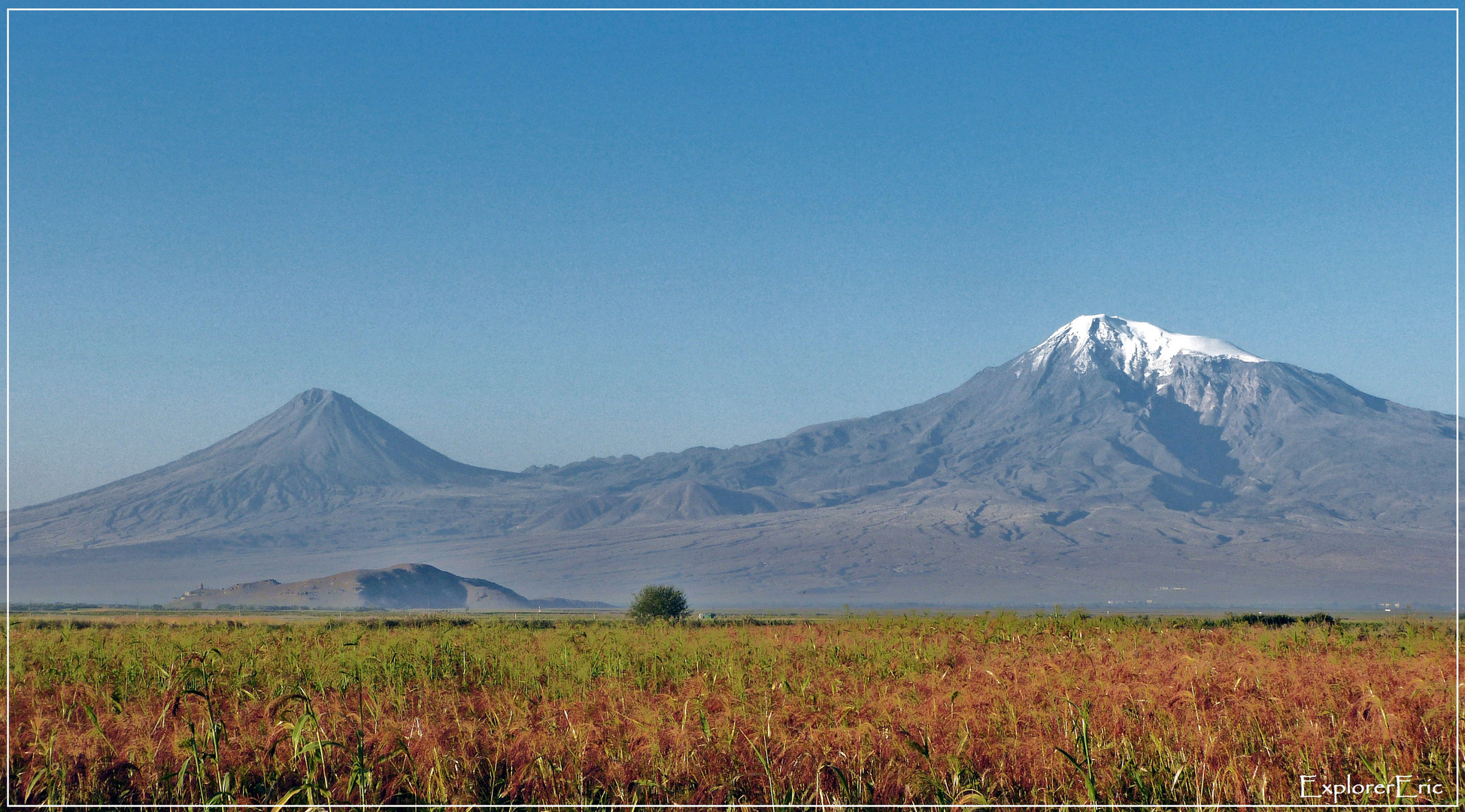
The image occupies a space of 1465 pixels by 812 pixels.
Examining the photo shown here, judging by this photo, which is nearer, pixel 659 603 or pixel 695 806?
pixel 695 806

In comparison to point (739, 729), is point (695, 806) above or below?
below

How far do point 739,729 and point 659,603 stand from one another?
7102 cm

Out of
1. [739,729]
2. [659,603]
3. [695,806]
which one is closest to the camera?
[695,806]

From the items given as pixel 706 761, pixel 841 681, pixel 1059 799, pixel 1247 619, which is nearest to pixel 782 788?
pixel 706 761

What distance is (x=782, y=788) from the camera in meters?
9.58

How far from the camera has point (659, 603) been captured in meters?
81.1

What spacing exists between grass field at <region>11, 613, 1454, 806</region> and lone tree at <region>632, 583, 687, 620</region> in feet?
192

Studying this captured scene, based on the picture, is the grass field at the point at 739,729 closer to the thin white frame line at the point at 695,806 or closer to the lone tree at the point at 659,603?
the thin white frame line at the point at 695,806

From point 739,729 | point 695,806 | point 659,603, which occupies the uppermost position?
point 739,729

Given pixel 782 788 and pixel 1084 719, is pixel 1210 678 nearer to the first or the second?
pixel 1084 719

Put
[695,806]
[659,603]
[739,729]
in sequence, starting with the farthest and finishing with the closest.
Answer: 1. [659,603]
2. [739,729]
3. [695,806]

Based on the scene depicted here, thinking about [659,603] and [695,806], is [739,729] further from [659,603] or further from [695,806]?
[659,603]

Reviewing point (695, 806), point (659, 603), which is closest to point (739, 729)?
point (695, 806)

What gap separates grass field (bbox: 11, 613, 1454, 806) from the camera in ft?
31.7
